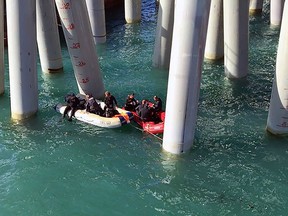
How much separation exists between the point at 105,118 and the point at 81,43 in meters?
3.60

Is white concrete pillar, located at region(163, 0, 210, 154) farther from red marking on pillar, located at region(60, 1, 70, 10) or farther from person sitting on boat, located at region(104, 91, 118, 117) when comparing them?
red marking on pillar, located at region(60, 1, 70, 10)

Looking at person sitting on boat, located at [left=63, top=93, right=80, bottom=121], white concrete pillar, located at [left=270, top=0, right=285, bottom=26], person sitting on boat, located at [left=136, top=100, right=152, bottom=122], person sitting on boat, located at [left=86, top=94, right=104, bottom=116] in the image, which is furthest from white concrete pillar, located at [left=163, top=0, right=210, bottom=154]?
white concrete pillar, located at [left=270, top=0, right=285, bottom=26]

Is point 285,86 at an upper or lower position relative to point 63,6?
lower

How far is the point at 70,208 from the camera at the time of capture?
1352 cm

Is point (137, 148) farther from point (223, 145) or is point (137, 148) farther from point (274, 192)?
point (274, 192)

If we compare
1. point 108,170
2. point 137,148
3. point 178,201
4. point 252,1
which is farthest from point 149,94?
point 252,1

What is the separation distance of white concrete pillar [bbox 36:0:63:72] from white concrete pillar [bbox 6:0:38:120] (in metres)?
4.31

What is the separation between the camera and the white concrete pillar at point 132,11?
33.5m

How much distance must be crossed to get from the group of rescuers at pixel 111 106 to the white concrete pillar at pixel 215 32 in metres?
7.60

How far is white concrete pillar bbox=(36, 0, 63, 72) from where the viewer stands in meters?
21.9

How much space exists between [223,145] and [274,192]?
315 cm

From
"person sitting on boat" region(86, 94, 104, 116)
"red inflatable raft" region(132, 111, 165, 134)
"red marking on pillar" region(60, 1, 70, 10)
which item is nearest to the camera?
"red inflatable raft" region(132, 111, 165, 134)

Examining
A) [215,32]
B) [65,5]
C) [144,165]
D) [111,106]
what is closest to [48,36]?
[65,5]

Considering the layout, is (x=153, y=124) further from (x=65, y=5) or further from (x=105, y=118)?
(x=65, y=5)
